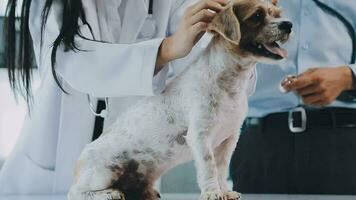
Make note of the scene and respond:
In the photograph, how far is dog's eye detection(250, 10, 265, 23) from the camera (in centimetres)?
67

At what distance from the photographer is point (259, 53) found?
0.68 metres

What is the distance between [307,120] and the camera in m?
0.85

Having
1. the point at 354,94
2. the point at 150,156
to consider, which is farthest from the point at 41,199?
the point at 354,94

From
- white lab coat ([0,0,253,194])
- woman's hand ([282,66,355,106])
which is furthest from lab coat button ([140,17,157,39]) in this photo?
woman's hand ([282,66,355,106])

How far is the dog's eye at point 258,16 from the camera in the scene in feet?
2.20

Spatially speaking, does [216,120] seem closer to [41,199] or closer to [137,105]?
[137,105]

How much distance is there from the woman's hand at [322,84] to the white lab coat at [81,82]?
192 millimetres

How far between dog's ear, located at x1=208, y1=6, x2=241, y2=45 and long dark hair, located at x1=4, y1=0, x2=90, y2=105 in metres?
0.18

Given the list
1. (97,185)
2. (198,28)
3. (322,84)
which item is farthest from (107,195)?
(322,84)

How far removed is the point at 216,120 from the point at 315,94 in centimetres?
20

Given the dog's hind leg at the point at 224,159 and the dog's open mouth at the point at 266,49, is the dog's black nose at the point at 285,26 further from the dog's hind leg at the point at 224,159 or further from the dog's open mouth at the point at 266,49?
the dog's hind leg at the point at 224,159

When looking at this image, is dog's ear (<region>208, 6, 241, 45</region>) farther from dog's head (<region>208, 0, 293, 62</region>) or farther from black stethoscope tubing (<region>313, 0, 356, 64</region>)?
black stethoscope tubing (<region>313, 0, 356, 64</region>)

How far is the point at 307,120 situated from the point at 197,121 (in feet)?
0.75

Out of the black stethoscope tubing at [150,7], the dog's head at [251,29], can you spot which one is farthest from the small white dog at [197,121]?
the black stethoscope tubing at [150,7]
